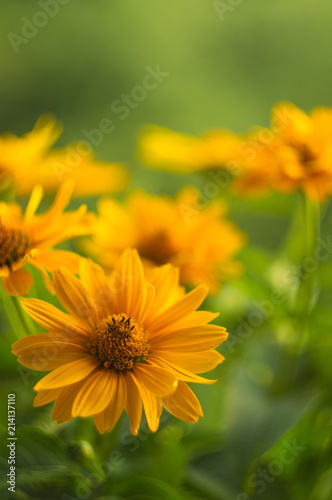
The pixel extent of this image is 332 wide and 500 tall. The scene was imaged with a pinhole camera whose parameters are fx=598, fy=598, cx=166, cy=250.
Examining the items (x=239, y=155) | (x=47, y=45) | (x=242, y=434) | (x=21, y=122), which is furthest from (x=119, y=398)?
(x=47, y=45)

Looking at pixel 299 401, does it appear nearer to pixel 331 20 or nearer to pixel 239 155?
pixel 239 155

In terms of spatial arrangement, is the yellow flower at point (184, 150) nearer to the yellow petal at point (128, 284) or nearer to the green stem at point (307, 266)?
the green stem at point (307, 266)

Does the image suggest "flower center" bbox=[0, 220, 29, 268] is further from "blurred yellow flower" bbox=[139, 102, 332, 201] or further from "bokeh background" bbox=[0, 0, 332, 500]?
"blurred yellow flower" bbox=[139, 102, 332, 201]
